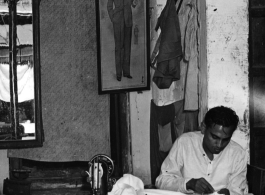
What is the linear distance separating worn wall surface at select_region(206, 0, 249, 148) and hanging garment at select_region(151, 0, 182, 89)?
48 centimetres

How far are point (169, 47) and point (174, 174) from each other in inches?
62.6

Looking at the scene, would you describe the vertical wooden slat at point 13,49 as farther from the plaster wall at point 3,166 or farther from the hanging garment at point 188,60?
the hanging garment at point 188,60

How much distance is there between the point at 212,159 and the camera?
3887mm

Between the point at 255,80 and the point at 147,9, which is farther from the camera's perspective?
the point at 147,9

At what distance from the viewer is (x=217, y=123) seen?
3680mm

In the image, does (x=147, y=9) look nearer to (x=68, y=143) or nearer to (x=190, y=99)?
(x=190, y=99)

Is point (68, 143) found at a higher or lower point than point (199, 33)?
lower

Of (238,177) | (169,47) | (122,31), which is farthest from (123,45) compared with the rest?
(238,177)

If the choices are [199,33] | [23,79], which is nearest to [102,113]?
[23,79]

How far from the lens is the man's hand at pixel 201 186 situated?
3.34m

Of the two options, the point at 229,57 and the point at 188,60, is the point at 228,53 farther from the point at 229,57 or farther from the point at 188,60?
the point at 188,60

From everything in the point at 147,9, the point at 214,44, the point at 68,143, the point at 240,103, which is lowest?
the point at 68,143

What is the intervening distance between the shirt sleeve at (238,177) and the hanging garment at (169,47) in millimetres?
1429

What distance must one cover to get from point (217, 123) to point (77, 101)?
201cm
